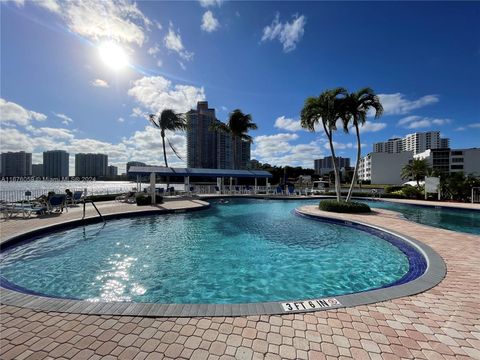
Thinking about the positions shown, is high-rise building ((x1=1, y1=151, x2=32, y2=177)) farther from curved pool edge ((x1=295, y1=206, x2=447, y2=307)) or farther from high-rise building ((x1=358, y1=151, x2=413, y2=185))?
high-rise building ((x1=358, y1=151, x2=413, y2=185))

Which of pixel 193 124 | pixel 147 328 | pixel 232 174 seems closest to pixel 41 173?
pixel 193 124

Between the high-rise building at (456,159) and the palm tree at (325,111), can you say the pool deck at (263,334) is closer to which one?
the palm tree at (325,111)

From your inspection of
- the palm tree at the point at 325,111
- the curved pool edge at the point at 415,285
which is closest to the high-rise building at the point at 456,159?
the palm tree at the point at 325,111

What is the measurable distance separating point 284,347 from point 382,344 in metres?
1.07

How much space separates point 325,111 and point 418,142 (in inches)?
6179

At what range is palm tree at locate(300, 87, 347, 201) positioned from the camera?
1234 centimetres

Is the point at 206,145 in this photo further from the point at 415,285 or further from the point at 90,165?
the point at 90,165

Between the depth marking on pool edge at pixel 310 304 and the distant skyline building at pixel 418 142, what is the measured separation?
159m

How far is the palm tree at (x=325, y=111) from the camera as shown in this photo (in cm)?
1234

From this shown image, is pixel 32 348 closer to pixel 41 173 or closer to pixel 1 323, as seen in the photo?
pixel 1 323

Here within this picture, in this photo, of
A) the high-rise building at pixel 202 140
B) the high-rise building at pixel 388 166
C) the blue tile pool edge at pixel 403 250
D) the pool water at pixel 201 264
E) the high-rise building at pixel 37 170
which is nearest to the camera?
the pool water at pixel 201 264

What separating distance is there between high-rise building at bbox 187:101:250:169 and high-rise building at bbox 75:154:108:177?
180 ft

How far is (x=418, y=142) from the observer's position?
13225 centimetres

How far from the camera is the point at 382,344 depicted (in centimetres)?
242
